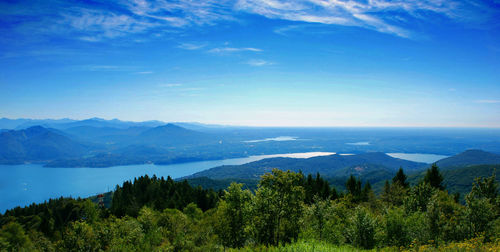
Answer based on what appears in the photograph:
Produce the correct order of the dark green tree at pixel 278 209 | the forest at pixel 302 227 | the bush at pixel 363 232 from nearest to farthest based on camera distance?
1. the forest at pixel 302 227
2. the bush at pixel 363 232
3. the dark green tree at pixel 278 209

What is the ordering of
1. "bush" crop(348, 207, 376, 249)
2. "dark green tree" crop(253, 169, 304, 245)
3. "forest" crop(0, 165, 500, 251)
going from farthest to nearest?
"dark green tree" crop(253, 169, 304, 245), "bush" crop(348, 207, 376, 249), "forest" crop(0, 165, 500, 251)

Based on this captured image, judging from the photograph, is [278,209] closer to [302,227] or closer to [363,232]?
[302,227]

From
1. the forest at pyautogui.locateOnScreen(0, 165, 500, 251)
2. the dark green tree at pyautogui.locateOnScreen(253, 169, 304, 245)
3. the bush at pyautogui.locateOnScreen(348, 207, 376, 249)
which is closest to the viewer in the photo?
the forest at pyautogui.locateOnScreen(0, 165, 500, 251)

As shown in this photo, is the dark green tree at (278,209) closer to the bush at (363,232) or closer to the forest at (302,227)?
the forest at (302,227)

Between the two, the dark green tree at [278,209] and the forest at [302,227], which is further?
the dark green tree at [278,209]

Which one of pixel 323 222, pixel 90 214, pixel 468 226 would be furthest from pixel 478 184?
pixel 90 214

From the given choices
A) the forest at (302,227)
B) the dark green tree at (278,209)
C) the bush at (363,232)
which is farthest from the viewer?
the dark green tree at (278,209)

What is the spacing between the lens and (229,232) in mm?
27016

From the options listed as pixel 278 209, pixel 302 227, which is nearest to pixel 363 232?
pixel 302 227

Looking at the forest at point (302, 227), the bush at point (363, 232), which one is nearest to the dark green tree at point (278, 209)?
the forest at point (302, 227)

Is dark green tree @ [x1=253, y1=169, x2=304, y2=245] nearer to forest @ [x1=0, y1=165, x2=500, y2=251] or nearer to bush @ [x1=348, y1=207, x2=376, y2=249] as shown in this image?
forest @ [x1=0, y1=165, x2=500, y2=251]

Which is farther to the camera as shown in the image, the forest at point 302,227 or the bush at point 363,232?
the bush at point 363,232

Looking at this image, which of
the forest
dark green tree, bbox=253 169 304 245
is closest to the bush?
the forest

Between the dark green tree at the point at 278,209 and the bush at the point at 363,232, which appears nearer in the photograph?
the bush at the point at 363,232
